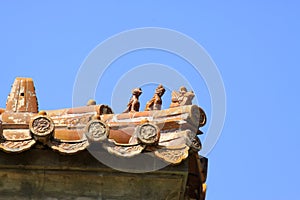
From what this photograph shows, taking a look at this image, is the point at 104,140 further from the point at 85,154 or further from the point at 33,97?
the point at 33,97

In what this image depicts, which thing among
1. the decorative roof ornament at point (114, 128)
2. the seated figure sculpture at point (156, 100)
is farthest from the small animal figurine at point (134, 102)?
the seated figure sculpture at point (156, 100)

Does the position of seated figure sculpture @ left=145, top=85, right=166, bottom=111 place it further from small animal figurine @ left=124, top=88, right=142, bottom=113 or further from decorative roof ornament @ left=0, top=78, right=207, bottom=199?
small animal figurine @ left=124, top=88, right=142, bottom=113

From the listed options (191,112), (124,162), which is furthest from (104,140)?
(191,112)

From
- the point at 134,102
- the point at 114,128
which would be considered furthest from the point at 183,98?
the point at 114,128

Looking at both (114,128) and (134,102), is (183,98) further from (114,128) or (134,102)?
(114,128)

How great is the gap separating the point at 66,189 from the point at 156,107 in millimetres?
2382

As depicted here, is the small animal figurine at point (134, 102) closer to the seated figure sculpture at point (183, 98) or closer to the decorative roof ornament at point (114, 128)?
the decorative roof ornament at point (114, 128)

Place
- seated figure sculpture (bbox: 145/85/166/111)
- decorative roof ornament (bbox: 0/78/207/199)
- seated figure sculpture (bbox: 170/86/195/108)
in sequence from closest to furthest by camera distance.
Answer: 1. decorative roof ornament (bbox: 0/78/207/199)
2. seated figure sculpture (bbox: 170/86/195/108)
3. seated figure sculpture (bbox: 145/85/166/111)

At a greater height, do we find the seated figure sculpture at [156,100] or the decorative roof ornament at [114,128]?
the seated figure sculpture at [156,100]

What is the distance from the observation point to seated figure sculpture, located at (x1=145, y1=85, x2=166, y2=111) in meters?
18.6

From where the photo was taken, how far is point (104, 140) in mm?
16859

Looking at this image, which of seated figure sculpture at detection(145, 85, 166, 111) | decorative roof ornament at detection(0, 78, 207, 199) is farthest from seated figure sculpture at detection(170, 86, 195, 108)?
seated figure sculpture at detection(145, 85, 166, 111)

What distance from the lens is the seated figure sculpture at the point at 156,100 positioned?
18.6 meters

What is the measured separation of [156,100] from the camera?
61.4ft
